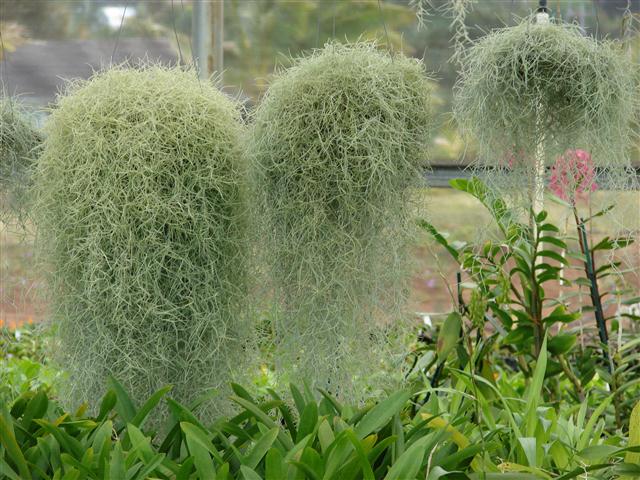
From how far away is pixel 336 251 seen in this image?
1461 mm

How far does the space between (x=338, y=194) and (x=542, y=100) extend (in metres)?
0.39

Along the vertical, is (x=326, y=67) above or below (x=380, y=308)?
above

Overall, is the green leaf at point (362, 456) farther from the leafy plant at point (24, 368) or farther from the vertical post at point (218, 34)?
the vertical post at point (218, 34)

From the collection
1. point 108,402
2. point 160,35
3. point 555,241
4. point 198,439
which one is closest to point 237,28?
point 160,35

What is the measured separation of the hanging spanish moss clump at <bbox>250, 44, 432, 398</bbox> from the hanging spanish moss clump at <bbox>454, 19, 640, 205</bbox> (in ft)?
0.34

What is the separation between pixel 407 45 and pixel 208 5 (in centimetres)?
64

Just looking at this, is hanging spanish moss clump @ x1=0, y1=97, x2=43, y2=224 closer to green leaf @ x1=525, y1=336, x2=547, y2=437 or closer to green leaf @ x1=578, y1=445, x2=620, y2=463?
green leaf @ x1=525, y1=336, x2=547, y2=437

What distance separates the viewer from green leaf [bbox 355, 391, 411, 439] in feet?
4.70

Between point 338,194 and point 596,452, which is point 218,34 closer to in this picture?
point 338,194

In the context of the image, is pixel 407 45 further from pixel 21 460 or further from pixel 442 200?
pixel 21 460

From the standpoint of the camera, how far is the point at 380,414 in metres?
1.45

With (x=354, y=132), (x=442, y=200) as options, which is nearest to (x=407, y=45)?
(x=442, y=200)

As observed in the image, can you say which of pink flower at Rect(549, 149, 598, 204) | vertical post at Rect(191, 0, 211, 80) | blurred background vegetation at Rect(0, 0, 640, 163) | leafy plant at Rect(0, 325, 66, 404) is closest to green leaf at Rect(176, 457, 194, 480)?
leafy plant at Rect(0, 325, 66, 404)

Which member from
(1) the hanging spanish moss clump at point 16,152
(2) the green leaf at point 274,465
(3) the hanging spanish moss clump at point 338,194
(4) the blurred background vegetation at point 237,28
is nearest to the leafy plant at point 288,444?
(2) the green leaf at point 274,465
